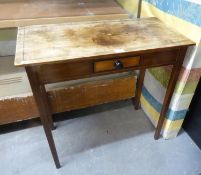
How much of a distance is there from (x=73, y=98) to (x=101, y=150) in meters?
0.36

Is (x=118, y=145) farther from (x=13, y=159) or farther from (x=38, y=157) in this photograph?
(x=13, y=159)

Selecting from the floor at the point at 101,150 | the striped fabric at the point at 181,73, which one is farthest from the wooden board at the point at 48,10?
the floor at the point at 101,150

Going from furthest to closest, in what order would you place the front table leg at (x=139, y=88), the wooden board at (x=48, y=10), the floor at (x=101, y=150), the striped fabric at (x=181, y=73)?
1. the front table leg at (x=139, y=88)
2. the floor at (x=101, y=150)
3. the wooden board at (x=48, y=10)
4. the striped fabric at (x=181, y=73)

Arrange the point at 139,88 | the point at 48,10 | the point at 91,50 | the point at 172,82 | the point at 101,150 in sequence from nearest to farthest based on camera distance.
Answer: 1. the point at 91,50
2. the point at 172,82
3. the point at 48,10
4. the point at 101,150
5. the point at 139,88

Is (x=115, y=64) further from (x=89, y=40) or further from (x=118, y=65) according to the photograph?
(x=89, y=40)

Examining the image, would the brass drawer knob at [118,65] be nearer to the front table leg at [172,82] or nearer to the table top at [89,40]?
the table top at [89,40]

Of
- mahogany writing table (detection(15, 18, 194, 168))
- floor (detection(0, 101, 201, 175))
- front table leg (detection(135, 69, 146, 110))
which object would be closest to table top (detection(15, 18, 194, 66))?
mahogany writing table (detection(15, 18, 194, 168))

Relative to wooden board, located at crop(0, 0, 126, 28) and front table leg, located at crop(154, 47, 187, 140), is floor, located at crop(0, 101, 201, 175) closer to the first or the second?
front table leg, located at crop(154, 47, 187, 140)

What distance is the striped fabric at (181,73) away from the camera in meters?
0.87

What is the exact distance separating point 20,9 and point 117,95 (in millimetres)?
Answer: 785

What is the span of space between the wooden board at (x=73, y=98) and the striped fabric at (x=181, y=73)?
16 cm

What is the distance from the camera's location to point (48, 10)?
1.10 meters

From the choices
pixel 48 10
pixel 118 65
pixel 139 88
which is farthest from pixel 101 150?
pixel 48 10

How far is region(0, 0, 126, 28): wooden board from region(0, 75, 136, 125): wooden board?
406mm
